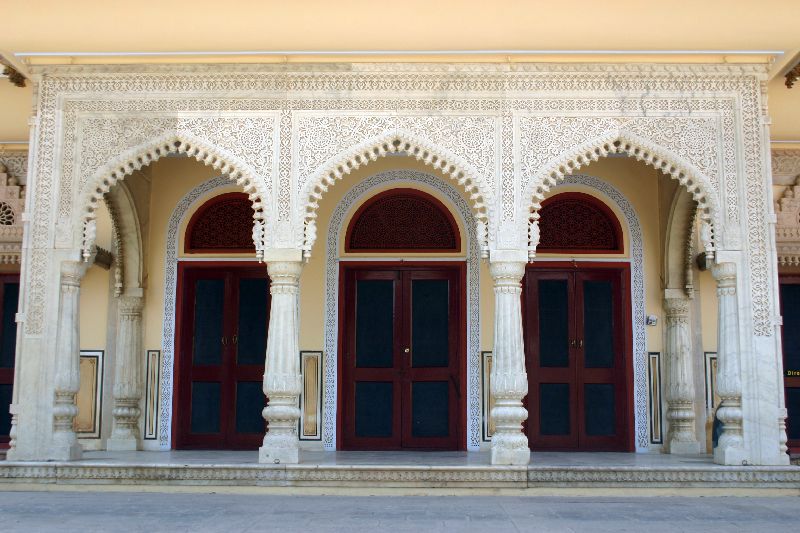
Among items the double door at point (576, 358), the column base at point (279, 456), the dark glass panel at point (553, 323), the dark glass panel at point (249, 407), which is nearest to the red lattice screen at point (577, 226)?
the double door at point (576, 358)

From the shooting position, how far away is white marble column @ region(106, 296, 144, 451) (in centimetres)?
935

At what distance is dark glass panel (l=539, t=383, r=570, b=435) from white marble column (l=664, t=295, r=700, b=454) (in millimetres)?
1046

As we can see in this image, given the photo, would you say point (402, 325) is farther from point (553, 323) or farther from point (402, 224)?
point (553, 323)

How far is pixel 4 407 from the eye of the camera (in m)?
9.71

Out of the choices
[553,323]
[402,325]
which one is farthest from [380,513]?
[553,323]

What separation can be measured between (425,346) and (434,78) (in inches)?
117

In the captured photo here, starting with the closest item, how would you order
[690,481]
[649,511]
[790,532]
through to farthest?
[790,532] < [649,511] < [690,481]

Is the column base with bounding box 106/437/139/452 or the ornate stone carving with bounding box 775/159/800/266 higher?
the ornate stone carving with bounding box 775/159/800/266

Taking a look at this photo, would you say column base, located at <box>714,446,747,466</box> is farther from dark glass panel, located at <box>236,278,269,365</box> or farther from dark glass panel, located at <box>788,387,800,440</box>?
dark glass panel, located at <box>236,278,269,365</box>

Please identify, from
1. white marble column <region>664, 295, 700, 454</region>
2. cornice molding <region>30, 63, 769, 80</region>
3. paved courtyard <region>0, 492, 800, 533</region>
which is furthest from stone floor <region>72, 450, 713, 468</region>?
cornice molding <region>30, 63, 769, 80</region>

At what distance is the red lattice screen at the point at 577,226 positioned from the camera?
9.73 meters

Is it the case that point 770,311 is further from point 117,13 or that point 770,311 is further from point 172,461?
point 117,13

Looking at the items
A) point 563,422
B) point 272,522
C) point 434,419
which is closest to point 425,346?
point 434,419

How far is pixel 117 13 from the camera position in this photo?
7766 millimetres
